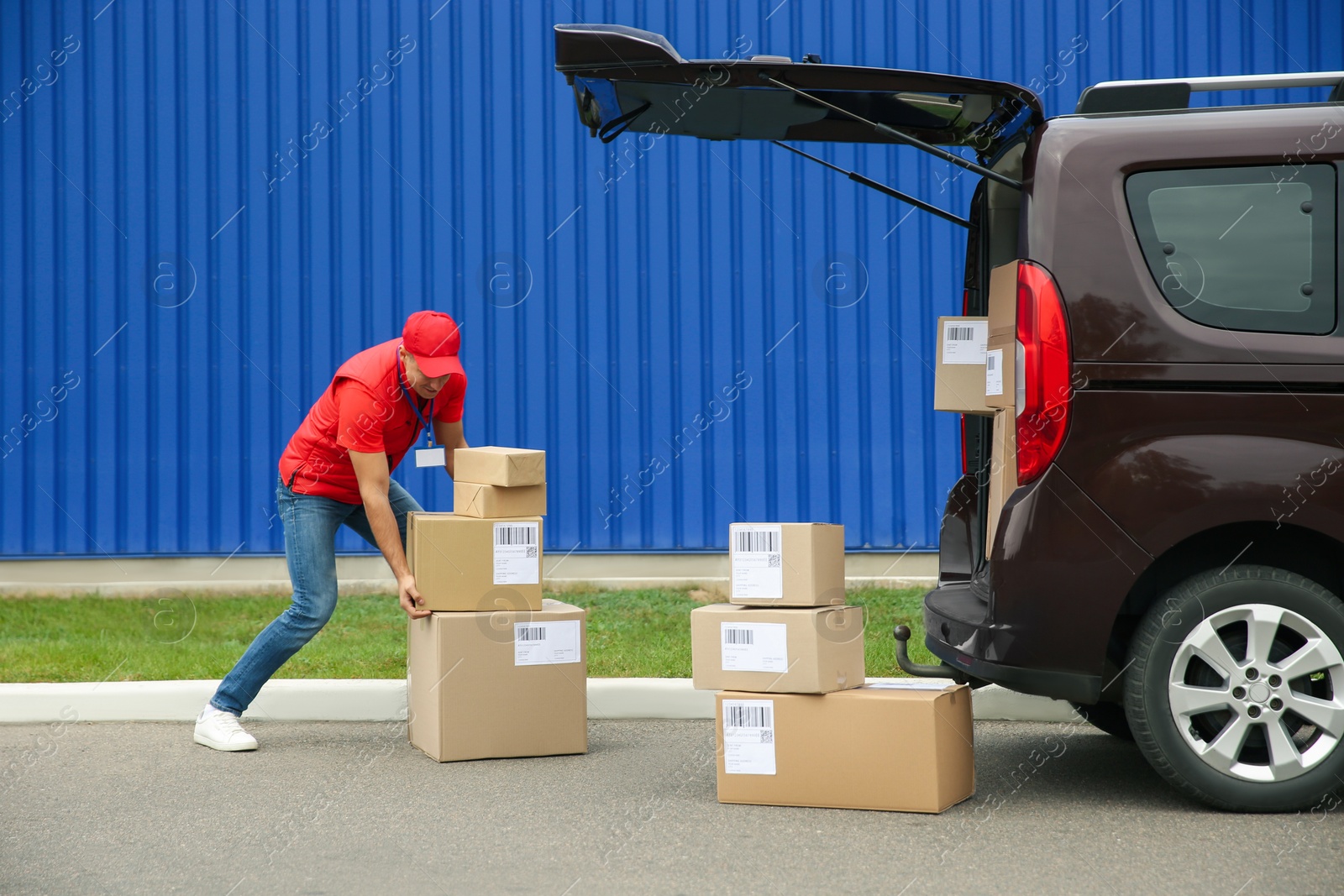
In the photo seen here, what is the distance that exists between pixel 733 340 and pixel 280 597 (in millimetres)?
3434

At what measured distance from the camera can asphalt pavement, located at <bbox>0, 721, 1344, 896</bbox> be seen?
3.17 meters

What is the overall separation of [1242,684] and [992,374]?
120 centimetres

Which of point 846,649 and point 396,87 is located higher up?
point 396,87

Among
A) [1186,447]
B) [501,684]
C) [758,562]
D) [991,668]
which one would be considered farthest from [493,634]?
[1186,447]

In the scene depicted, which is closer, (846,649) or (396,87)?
(846,649)

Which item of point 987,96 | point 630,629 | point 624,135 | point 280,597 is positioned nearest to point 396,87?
point 624,135

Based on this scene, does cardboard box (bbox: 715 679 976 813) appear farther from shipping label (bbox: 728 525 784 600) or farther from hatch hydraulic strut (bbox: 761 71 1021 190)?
→ hatch hydraulic strut (bbox: 761 71 1021 190)

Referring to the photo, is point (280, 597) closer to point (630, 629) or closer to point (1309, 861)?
point (630, 629)

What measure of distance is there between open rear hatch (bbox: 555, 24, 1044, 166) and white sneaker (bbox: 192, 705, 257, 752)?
2.68 m

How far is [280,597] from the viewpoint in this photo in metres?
7.95

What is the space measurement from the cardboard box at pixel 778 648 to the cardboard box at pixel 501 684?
0.75 metres

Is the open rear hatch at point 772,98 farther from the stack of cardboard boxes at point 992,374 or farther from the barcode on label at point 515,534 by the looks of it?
the barcode on label at point 515,534

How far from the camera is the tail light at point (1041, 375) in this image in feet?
11.6

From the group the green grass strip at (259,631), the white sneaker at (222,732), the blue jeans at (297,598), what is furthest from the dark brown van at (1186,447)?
the white sneaker at (222,732)
